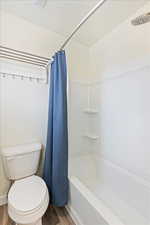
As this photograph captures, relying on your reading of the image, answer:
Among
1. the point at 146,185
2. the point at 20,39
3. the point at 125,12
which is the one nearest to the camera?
the point at 146,185

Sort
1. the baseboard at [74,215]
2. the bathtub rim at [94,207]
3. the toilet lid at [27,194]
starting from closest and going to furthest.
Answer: the bathtub rim at [94,207], the toilet lid at [27,194], the baseboard at [74,215]

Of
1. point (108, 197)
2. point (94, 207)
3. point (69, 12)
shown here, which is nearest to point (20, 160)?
point (94, 207)

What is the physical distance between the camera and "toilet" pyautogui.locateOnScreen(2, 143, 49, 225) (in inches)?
38.7

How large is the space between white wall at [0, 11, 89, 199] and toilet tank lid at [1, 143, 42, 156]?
66mm

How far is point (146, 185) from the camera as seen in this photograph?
1.27m

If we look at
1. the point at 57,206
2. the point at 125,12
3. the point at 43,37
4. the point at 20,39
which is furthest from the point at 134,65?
the point at 57,206

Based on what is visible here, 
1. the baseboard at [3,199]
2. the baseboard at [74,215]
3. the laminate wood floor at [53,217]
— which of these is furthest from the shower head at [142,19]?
the baseboard at [3,199]

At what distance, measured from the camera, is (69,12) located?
1417 millimetres

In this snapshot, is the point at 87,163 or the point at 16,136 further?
the point at 87,163

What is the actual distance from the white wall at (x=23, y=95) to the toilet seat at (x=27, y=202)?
462 millimetres

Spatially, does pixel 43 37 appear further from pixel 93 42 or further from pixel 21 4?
pixel 93 42

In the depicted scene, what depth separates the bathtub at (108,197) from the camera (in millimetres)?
1036

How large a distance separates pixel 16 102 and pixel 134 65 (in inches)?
57.3

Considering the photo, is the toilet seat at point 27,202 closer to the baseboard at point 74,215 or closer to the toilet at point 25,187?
the toilet at point 25,187
